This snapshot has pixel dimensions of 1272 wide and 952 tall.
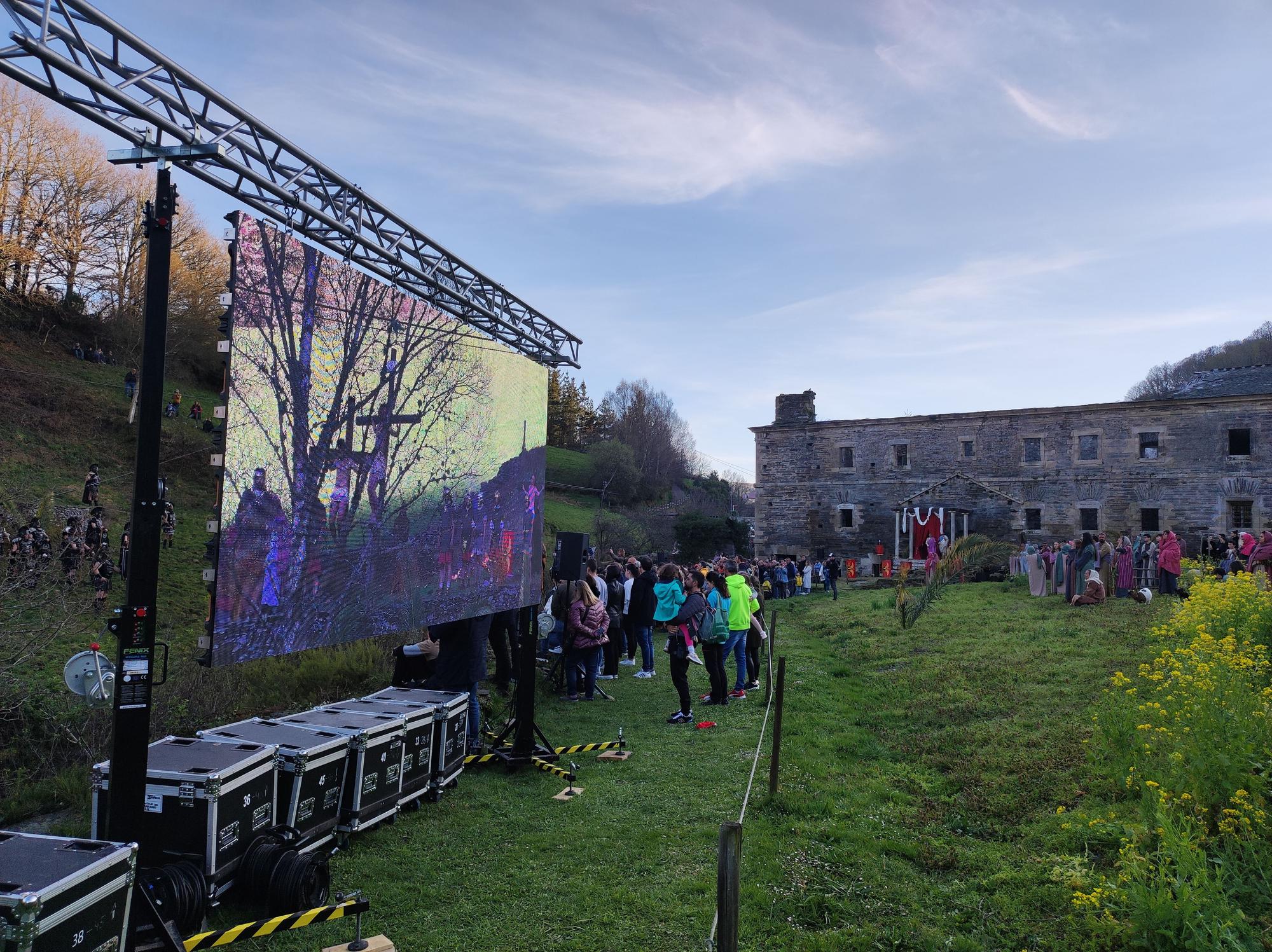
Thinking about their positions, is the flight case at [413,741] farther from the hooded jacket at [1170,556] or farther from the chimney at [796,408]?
the chimney at [796,408]

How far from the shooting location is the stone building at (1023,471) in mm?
34250

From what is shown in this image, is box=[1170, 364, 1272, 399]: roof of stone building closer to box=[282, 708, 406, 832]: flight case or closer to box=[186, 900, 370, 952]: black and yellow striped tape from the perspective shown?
box=[282, 708, 406, 832]: flight case

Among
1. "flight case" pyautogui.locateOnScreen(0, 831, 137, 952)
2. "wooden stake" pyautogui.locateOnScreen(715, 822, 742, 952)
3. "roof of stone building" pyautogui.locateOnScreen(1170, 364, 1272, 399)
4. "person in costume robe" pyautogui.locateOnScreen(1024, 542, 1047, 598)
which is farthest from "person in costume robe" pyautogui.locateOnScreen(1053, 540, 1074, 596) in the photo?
"flight case" pyautogui.locateOnScreen(0, 831, 137, 952)

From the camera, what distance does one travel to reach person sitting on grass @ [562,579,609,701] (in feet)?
35.2

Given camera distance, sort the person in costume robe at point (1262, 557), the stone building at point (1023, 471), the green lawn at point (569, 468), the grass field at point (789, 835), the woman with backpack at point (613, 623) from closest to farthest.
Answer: the grass field at point (789, 835), the woman with backpack at point (613, 623), the person in costume robe at point (1262, 557), the stone building at point (1023, 471), the green lawn at point (569, 468)

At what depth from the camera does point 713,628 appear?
1042 centimetres

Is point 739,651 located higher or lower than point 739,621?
lower

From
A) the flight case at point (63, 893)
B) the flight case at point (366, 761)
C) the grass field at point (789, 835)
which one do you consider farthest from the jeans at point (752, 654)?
the flight case at point (63, 893)

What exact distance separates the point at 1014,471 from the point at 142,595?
4022 centimetres

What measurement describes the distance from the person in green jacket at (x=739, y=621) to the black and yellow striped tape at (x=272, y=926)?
6.99 metres

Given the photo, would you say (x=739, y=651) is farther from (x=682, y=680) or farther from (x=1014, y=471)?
(x=1014, y=471)

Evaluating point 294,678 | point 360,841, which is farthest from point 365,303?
point 294,678

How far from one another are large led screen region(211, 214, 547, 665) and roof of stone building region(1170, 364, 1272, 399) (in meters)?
39.0

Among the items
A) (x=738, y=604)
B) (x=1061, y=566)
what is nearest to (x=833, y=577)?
(x=1061, y=566)
